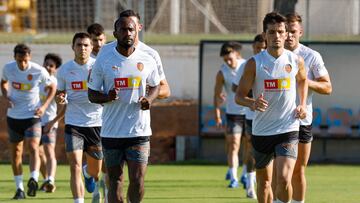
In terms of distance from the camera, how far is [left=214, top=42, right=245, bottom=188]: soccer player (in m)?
18.1

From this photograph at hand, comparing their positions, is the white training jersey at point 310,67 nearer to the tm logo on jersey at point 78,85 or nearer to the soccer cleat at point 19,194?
the tm logo on jersey at point 78,85

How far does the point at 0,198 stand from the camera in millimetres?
15969

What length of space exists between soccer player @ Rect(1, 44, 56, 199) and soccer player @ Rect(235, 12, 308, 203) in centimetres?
567

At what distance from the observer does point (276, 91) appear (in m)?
11.6

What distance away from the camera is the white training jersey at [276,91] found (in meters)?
11.6

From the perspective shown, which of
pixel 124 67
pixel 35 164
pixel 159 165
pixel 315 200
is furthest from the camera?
pixel 159 165

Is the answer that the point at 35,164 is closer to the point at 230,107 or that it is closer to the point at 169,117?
the point at 230,107

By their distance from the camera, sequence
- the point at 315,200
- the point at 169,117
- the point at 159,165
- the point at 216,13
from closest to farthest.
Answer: the point at 315,200 < the point at 159,165 < the point at 169,117 < the point at 216,13

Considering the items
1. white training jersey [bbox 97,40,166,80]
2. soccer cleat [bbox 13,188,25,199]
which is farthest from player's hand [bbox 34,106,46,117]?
white training jersey [bbox 97,40,166,80]

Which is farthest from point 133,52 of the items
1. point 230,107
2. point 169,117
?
point 169,117

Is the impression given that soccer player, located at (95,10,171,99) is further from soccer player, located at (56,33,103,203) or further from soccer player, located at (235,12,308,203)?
soccer player, located at (56,33,103,203)

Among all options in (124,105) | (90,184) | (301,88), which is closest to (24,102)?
(90,184)

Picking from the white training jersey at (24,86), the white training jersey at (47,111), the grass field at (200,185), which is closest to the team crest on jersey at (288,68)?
the grass field at (200,185)

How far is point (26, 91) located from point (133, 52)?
6.38m
